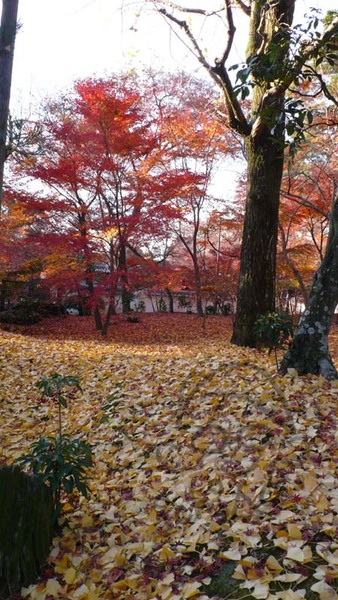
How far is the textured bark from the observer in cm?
234

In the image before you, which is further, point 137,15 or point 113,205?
point 113,205

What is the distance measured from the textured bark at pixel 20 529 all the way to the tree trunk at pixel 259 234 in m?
4.71

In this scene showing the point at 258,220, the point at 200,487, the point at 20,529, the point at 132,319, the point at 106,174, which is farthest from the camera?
the point at 132,319

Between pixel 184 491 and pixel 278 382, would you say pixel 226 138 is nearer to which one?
pixel 278 382

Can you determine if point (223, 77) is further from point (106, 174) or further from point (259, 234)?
point (106, 174)

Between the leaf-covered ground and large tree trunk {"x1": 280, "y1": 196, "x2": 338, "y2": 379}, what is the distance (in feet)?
0.61

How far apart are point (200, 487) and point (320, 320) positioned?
85.8 inches

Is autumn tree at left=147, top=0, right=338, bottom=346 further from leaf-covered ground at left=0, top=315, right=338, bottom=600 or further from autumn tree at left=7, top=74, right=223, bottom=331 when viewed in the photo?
autumn tree at left=7, top=74, right=223, bottom=331

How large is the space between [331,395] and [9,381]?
4.06 metres

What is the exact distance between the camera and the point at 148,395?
456 cm

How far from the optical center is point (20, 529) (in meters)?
2.39

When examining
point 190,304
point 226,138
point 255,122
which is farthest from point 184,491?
point 190,304

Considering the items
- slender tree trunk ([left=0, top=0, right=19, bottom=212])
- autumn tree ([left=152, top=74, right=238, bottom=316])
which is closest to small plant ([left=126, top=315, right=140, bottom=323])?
autumn tree ([left=152, top=74, right=238, bottom=316])

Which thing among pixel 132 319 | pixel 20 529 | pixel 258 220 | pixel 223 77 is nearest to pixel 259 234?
pixel 258 220
